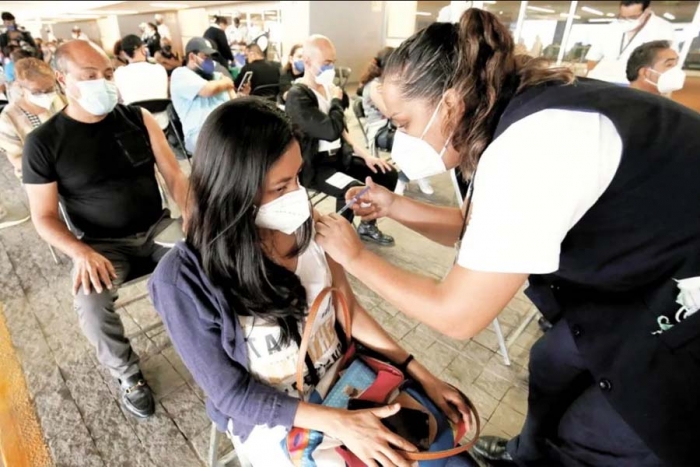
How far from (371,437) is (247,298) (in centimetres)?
42

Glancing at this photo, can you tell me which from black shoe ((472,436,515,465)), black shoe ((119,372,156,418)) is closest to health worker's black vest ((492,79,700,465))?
black shoe ((472,436,515,465))

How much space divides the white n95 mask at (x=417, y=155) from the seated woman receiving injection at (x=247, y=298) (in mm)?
311

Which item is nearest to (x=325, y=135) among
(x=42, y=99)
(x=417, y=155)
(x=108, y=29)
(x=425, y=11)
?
(x=417, y=155)

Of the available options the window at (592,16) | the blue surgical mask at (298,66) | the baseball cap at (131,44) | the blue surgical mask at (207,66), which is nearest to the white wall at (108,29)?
the baseball cap at (131,44)

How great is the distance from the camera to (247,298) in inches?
36.4

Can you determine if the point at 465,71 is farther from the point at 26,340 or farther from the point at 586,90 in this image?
the point at 26,340

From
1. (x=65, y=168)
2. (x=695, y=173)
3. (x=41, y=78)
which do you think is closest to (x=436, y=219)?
(x=695, y=173)

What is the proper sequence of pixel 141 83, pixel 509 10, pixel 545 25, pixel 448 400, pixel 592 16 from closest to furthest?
pixel 448 400, pixel 141 83, pixel 592 16, pixel 545 25, pixel 509 10

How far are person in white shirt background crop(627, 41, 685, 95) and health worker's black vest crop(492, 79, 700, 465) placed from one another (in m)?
2.09

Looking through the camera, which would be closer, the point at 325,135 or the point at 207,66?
the point at 325,135

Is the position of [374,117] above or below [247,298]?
below

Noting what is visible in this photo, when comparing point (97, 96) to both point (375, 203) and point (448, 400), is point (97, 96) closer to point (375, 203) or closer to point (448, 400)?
point (375, 203)

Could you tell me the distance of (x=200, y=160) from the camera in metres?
0.88

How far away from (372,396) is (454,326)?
31 centimetres
